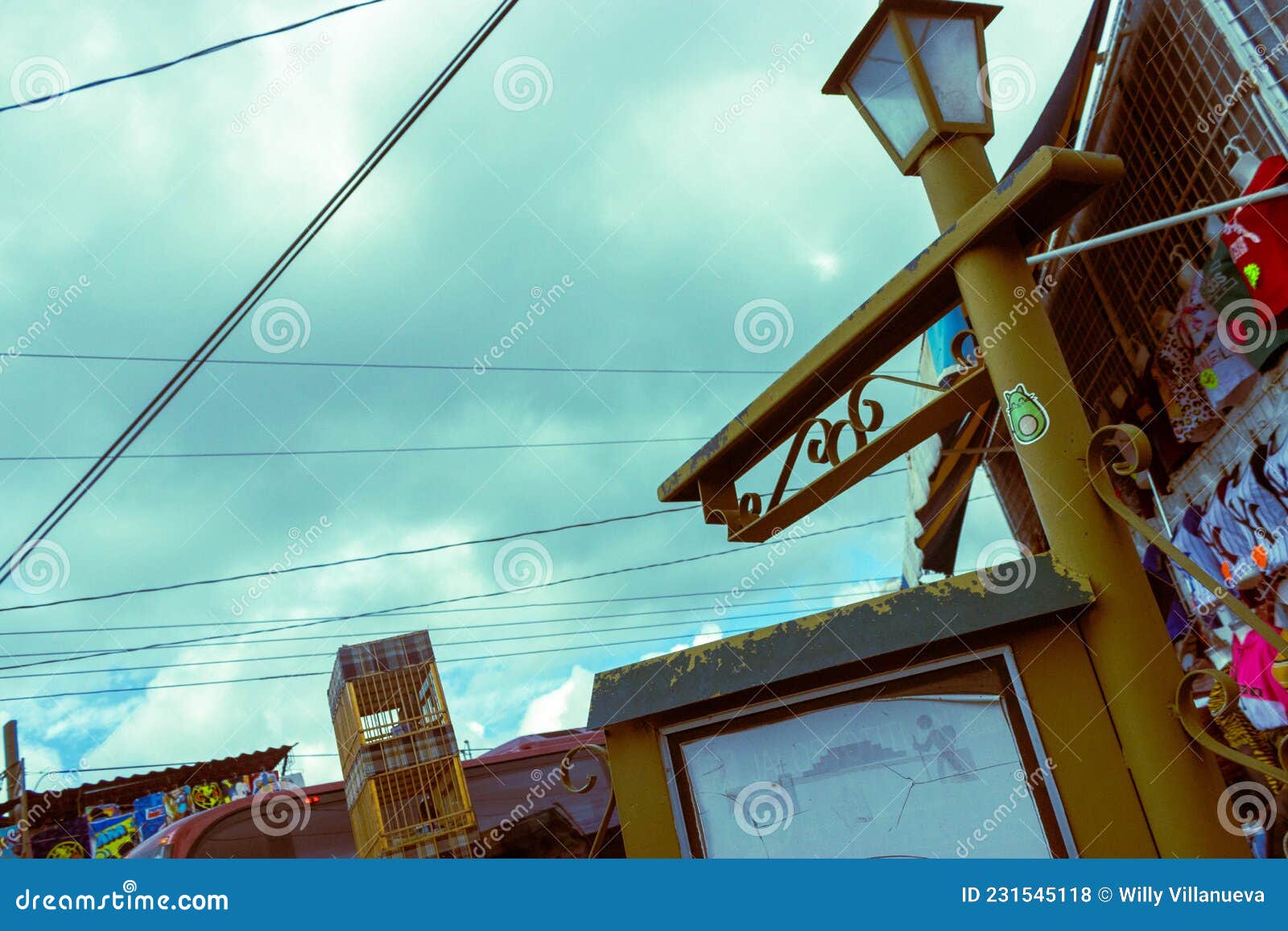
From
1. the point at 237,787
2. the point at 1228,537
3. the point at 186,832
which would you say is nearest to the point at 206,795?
the point at 237,787

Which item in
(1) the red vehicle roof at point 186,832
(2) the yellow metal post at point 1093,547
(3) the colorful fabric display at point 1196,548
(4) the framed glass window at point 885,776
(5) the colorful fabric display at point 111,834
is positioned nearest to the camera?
(2) the yellow metal post at point 1093,547

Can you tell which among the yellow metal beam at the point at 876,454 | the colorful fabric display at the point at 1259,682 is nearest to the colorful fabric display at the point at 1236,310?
the colorful fabric display at the point at 1259,682

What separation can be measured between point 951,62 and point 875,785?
2660 millimetres

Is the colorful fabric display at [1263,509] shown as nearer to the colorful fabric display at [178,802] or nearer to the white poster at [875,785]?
the white poster at [875,785]

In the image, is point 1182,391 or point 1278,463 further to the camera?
point 1182,391

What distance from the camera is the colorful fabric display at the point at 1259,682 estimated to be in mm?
4641

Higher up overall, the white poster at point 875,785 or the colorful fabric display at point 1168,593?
the colorful fabric display at point 1168,593

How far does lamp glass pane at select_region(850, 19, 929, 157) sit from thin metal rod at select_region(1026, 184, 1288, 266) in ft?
→ 2.22

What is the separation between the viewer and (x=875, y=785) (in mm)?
2484

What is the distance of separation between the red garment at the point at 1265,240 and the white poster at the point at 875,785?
3.12 metres

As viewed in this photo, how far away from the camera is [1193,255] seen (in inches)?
198

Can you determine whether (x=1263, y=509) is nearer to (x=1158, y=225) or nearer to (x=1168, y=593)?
(x=1168, y=593)

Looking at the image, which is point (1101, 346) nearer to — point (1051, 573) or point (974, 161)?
point (974, 161)
